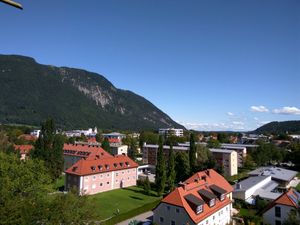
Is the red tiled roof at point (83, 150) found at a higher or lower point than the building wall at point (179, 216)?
higher

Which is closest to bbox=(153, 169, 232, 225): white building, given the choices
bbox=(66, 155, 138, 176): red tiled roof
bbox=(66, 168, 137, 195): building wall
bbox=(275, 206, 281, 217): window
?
bbox=(275, 206, 281, 217): window

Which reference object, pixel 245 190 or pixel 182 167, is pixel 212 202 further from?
pixel 182 167

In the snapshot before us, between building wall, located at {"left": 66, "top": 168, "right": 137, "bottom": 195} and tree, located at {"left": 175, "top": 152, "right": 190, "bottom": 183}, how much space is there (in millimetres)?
10975

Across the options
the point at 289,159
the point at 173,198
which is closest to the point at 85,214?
the point at 173,198

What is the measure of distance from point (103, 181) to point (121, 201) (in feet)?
29.3

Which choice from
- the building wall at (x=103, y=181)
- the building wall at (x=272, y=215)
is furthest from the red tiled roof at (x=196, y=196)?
the building wall at (x=103, y=181)

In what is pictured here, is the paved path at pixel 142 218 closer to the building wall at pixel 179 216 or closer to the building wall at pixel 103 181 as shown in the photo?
the building wall at pixel 179 216

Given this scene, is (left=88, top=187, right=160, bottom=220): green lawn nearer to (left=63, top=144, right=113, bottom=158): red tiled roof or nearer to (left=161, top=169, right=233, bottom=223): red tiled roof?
(left=161, top=169, right=233, bottom=223): red tiled roof

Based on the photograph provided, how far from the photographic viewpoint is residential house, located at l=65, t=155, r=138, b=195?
5328cm

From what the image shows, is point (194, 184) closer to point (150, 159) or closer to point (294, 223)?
point (294, 223)

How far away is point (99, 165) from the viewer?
188ft

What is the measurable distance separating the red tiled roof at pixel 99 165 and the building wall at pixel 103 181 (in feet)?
2.75

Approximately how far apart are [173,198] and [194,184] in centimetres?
540

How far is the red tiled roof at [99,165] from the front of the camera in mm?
54125
